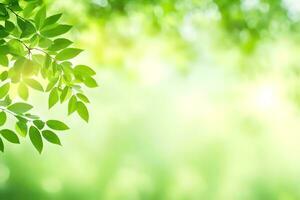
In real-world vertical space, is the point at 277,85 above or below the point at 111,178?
below

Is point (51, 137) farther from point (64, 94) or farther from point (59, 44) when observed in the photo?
point (59, 44)

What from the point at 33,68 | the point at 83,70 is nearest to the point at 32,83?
the point at 33,68

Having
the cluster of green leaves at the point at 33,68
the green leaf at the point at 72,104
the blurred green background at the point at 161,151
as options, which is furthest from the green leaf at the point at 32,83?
the blurred green background at the point at 161,151

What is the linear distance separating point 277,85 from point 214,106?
7.09 m

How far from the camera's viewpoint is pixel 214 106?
14.7 m

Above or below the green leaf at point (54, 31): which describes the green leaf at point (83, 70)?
below

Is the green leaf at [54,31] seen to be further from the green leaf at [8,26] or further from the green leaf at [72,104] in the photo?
the green leaf at [72,104]

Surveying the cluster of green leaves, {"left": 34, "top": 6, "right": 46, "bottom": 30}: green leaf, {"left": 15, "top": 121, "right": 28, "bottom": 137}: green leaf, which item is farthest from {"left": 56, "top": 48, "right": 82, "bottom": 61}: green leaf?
{"left": 15, "top": 121, "right": 28, "bottom": 137}: green leaf

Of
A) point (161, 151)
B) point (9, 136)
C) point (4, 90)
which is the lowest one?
point (9, 136)

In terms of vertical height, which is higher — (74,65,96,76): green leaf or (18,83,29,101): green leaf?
(74,65,96,76): green leaf

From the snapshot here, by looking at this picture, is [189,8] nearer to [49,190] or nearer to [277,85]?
[277,85]

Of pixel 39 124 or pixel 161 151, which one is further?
pixel 161 151

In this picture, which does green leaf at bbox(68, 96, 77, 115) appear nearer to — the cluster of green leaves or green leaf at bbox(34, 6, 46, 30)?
the cluster of green leaves

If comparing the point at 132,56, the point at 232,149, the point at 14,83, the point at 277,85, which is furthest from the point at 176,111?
the point at 14,83
